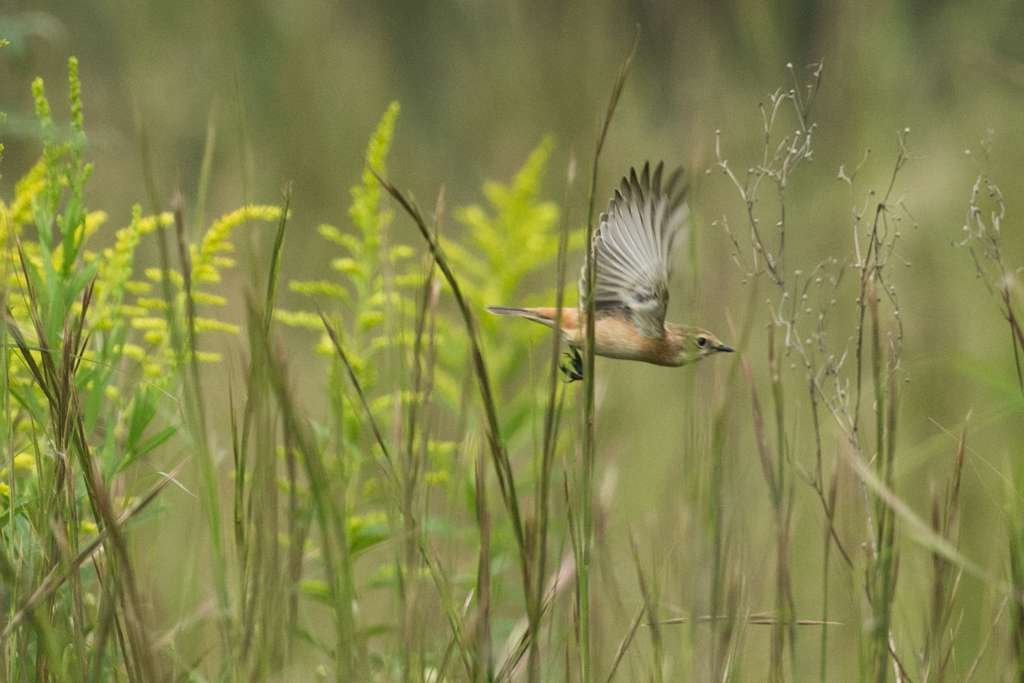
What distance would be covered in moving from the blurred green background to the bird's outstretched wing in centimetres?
53

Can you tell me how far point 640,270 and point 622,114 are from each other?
139 cm

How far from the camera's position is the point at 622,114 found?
5.98ft

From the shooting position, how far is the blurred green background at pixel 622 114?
154cm

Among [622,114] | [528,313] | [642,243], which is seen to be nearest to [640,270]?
[642,243]

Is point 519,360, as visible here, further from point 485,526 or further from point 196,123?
point 196,123

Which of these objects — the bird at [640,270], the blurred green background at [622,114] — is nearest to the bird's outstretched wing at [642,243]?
the bird at [640,270]

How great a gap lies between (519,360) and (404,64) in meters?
1.71

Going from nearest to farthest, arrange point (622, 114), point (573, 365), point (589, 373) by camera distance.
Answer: point (589, 373) < point (573, 365) < point (622, 114)

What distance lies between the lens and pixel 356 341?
3.28 feet

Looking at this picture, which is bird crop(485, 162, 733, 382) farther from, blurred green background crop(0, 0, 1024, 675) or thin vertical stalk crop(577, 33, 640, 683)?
blurred green background crop(0, 0, 1024, 675)

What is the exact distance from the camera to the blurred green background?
1535 millimetres

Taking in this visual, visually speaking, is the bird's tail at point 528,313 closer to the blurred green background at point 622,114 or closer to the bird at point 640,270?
the bird at point 640,270

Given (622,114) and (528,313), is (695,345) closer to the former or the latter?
(528,313)

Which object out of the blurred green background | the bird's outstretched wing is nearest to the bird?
the bird's outstretched wing
